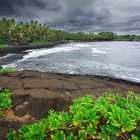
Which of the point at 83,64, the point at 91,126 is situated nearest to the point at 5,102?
the point at 91,126

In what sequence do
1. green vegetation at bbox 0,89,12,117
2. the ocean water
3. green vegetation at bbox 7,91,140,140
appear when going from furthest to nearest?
1. the ocean water
2. green vegetation at bbox 0,89,12,117
3. green vegetation at bbox 7,91,140,140

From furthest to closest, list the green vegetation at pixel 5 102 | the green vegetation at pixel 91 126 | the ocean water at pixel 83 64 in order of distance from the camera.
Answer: the ocean water at pixel 83 64, the green vegetation at pixel 5 102, the green vegetation at pixel 91 126

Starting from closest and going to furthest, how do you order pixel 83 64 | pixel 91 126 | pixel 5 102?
pixel 91 126
pixel 5 102
pixel 83 64

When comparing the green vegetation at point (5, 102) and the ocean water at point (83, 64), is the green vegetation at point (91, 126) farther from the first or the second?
the ocean water at point (83, 64)

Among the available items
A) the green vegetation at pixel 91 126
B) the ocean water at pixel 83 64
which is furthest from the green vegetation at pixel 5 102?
the ocean water at pixel 83 64

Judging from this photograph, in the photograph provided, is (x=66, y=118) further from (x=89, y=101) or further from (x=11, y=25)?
(x=11, y=25)

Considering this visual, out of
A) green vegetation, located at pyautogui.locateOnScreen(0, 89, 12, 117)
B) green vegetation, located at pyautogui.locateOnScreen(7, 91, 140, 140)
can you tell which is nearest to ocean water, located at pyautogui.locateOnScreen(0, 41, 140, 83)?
green vegetation, located at pyautogui.locateOnScreen(0, 89, 12, 117)

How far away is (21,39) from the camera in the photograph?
9956 centimetres

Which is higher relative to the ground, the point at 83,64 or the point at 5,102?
the point at 5,102

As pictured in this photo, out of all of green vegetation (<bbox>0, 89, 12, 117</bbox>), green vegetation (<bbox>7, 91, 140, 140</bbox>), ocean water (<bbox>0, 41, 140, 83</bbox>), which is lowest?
ocean water (<bbox>0, 41, 140, 83</bbox>)

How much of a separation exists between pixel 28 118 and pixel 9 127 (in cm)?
81

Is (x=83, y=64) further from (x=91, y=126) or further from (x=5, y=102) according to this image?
(x=91, y=126)

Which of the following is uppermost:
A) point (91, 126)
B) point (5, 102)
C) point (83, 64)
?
point (91, 126)

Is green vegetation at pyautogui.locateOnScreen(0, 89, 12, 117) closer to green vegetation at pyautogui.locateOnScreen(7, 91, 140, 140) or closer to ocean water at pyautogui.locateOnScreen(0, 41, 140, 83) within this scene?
green vegetation at pyautogui.locateOnScreen(7, 91, 140, 140)
